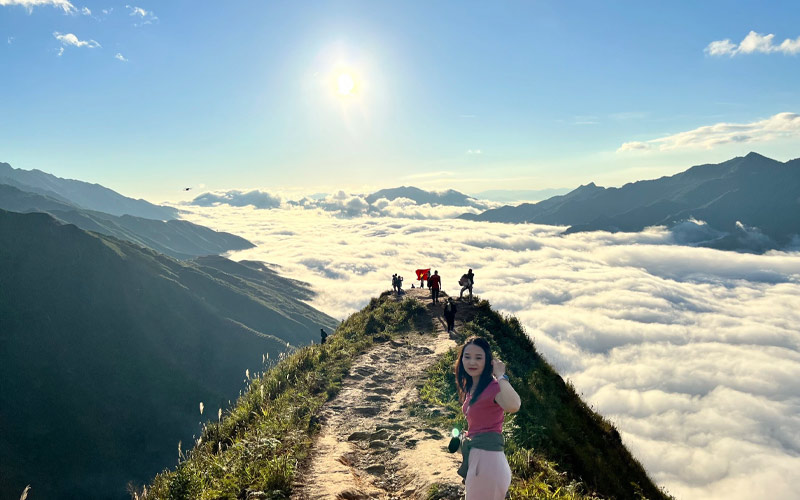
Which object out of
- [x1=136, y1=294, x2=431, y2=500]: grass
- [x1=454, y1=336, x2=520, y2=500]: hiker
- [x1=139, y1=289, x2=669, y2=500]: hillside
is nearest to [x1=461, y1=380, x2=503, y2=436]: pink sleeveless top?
[x1=454, y1=336, x2=520, y2=500]: hiker

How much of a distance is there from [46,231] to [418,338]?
203168mm

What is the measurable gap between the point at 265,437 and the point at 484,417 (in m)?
6.18

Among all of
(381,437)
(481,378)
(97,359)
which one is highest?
(481,378)

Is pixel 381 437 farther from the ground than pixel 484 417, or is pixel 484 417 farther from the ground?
pixel 484 417

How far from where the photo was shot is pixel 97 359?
137m

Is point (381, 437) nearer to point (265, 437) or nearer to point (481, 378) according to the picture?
point (265, 437)

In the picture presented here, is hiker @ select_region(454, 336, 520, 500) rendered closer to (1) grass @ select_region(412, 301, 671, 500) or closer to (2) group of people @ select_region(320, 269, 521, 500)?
(2) group of people @ select_region(320, 269, 521, 500)

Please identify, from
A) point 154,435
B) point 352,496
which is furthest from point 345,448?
point 154,435

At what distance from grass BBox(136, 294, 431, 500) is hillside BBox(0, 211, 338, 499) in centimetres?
12205

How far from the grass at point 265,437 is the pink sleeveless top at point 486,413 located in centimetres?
382

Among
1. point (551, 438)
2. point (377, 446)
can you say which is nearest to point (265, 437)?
point (377, 446)

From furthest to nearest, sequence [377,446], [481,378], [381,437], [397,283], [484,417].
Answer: [397,283] < [381,437] < [377,446] < [481,378] < [484,417]

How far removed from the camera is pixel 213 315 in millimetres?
180250

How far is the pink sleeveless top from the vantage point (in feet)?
14.5
